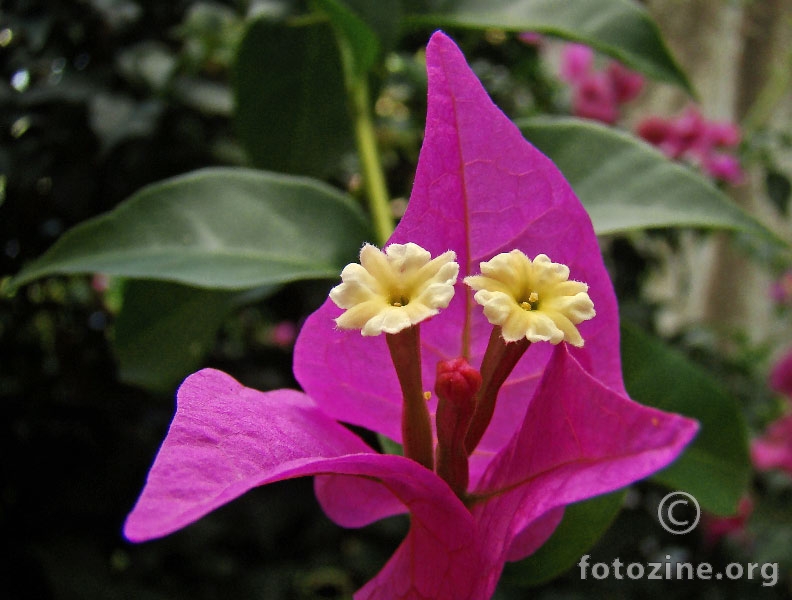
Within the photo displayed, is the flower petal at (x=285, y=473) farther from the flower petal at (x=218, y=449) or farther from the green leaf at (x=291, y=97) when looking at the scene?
the green leaf at (x=291, y=97)

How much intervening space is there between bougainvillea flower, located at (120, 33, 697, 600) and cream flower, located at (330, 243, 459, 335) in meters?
0.01

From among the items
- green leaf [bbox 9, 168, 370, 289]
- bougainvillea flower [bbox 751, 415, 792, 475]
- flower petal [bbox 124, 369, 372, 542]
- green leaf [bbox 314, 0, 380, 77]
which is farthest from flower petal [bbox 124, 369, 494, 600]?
bougainvillea flower [bbox 751, 415, 792, 475]

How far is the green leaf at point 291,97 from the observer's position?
55 centimetres

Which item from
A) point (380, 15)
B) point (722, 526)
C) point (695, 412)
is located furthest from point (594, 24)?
point (722, 526)

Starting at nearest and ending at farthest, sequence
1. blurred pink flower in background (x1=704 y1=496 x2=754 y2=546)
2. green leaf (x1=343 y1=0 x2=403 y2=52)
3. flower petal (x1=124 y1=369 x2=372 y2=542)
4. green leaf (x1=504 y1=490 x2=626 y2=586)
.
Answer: flower petal (x1=124 y1=369 x2=372 y2=542)
green leaf (x1=504 y1=490 x2=626 y2=586)
green leaf (x1=343 y1=0 x2=403 y2=52)
blurred pink flower in background (x1=704 y1=496 x2=754 y2=546)

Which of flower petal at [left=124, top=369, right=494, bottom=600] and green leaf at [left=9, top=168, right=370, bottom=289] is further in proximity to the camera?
green leaf at [left=9, top=168, right=370, bottom=289]

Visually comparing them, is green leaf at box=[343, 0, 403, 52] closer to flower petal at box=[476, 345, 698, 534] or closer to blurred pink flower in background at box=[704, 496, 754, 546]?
flower petal at box=[476, 345, 698, 534]

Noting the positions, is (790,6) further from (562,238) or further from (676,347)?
(562,238)

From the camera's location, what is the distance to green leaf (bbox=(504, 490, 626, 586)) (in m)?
0.34

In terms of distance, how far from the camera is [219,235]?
1.40ft

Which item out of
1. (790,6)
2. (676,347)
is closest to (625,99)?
(676,347)

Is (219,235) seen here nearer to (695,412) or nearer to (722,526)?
(695,412)

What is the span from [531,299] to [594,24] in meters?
0.30

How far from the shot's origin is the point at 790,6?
2.14 meters
